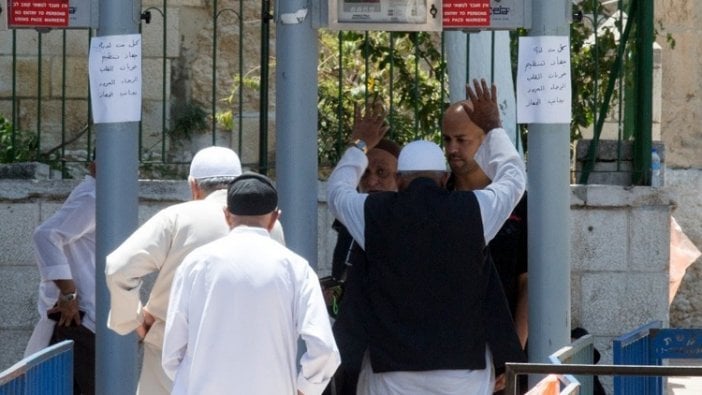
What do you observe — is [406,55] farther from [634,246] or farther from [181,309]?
[181,309]

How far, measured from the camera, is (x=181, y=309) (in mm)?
4824

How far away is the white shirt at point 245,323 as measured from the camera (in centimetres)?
475

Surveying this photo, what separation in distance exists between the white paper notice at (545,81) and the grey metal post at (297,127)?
839 mm

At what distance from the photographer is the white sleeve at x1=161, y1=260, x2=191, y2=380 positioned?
482cm

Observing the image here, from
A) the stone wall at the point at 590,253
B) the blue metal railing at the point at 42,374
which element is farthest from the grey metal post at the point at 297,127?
the stone wall at the point at 590,253

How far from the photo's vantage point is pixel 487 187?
18.6ft

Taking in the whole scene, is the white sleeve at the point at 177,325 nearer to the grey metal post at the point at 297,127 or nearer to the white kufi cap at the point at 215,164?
the white kufi cap at the point at 215,164

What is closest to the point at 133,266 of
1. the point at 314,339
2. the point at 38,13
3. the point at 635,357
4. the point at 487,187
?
the point at 314,339

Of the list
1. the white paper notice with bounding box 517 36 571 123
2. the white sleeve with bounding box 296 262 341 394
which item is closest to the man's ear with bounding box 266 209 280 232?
the white sleeve with bounding box 296 262 341 394

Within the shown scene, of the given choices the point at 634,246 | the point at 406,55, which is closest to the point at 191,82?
the point at 406,55

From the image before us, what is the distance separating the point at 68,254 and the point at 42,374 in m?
2.02

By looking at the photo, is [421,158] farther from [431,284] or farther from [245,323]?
[245,323]

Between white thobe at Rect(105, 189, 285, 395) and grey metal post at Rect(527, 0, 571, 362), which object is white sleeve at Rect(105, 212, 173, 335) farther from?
grey metal post at Rect(527, 0, 571, 362)

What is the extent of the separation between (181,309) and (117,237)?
1126 millimetres
